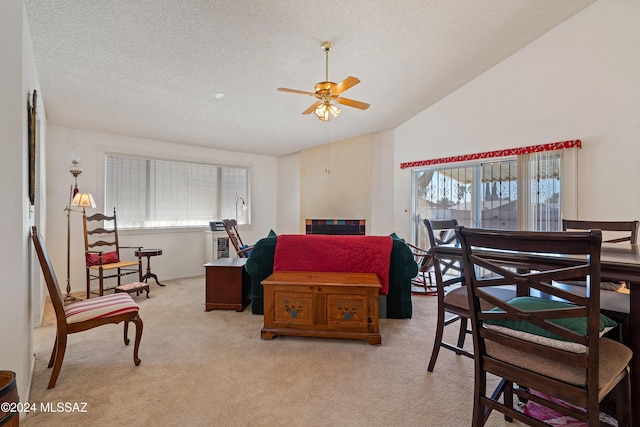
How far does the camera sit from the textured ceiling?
2.48m

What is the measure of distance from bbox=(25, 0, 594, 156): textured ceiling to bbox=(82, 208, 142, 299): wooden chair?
1.35 metres

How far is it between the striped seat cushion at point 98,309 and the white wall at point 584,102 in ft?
15.7

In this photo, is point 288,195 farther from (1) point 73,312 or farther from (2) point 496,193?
(1) point 73,312

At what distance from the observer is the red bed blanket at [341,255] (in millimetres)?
2982

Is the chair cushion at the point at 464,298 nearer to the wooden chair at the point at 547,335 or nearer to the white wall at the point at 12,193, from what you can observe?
the wooden chair at the point at 547,335

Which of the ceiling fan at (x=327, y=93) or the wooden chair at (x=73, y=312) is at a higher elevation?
the ceiling fan at (x=327, y=93)

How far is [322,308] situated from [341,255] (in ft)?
1.97

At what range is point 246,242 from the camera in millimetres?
6305

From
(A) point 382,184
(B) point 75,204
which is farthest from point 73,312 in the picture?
(A) point 382,184

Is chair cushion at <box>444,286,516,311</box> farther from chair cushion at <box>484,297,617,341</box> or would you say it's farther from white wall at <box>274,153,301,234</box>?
white wall at <box>274,153,301,234</box>

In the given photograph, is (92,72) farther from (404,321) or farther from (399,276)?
(404,321)

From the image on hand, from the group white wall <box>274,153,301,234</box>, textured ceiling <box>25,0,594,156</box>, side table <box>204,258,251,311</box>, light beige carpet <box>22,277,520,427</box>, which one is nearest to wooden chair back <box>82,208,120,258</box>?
textured ceiling <box>25,0,594,156</box>

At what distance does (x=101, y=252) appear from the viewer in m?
3.83

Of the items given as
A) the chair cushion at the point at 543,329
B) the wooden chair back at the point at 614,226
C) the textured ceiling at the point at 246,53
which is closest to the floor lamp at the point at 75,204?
the textured ceiling at the point at 246,53
